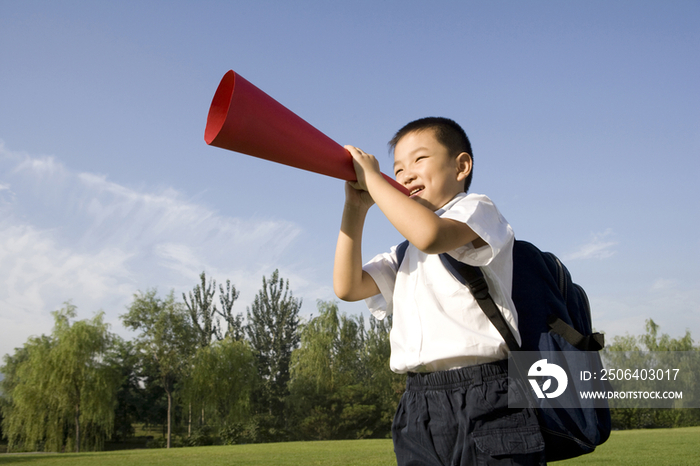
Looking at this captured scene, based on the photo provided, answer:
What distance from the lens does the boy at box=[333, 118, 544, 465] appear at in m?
1.31

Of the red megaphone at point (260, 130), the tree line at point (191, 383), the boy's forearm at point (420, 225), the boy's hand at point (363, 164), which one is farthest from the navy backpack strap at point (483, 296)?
the tree line at point (191, 383)

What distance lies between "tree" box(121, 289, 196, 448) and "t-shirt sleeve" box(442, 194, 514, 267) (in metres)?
24.3

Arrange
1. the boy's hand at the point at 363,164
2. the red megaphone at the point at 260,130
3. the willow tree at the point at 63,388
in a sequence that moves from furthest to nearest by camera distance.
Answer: the willow tree at the point at 63,388
the boy's hand at the point at 363,164
the red megaphone at the point at 260,130

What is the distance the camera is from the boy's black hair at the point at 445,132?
170 cm

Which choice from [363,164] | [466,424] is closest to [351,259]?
[363,164]

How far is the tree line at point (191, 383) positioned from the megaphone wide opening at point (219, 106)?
21478 mm

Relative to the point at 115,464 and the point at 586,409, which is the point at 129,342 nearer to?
the point at 115,464

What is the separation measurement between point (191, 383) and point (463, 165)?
23.1m

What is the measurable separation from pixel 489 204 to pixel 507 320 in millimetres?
339

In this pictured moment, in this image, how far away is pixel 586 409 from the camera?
133 centimetres

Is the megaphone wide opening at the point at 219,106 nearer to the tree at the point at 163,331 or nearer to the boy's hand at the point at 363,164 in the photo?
the boy's hand at the point at 363,164

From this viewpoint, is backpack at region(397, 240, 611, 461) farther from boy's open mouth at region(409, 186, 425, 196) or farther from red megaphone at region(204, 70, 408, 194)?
red megaphone at region(204, 70, 408, 194)

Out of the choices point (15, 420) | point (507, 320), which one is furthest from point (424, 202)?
point (15, 420)

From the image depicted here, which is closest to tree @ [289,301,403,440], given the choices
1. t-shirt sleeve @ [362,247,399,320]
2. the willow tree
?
the willow tree
